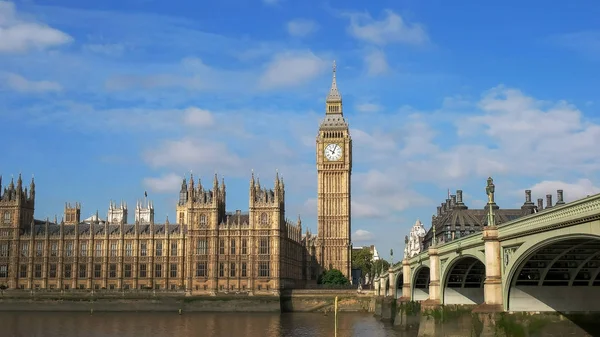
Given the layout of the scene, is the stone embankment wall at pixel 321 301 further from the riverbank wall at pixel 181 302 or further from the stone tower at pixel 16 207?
the stone tower at pixel 16 207

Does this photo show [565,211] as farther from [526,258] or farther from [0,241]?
[0,241]

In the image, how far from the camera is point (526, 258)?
155 ft

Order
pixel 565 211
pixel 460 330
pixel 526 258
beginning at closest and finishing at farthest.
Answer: pixel 565 211 < pixel 526 258 < pixel 460 330

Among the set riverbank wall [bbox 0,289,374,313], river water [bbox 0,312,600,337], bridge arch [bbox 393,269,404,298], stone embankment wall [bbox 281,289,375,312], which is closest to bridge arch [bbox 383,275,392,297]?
stone embankment wall [bbox 281,289,375,312]

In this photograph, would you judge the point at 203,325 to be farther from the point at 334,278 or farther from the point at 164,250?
the point at 334,278

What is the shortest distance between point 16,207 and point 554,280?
398 ft

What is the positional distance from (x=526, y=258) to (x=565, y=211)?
29.4 ft

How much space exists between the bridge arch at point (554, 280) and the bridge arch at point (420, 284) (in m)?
37.3

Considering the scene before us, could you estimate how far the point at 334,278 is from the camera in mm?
162625

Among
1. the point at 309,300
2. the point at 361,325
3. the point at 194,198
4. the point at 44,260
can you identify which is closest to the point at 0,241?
the point at 44,260

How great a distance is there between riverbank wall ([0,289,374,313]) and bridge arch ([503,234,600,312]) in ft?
273

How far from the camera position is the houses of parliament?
453ft

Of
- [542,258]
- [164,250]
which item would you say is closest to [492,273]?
[542,258]

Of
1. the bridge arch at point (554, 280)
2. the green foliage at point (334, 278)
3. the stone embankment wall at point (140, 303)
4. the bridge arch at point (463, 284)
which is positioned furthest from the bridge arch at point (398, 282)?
the bridge arch at point (554, 280)
